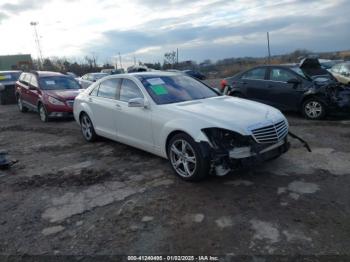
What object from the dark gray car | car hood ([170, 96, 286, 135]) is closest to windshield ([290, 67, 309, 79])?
car hood ([170, 96, 286, 135])

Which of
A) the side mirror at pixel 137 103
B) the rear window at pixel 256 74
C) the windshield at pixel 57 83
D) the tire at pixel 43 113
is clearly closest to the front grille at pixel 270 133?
the side mirror at pixel 137 103

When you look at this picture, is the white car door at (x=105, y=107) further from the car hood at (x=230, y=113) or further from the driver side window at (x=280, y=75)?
the driver side window at (x=280, y=75)

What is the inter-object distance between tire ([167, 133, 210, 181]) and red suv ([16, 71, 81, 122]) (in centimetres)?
672

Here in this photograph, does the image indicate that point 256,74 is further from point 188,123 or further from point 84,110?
point 188,123

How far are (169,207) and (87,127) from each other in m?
4.15

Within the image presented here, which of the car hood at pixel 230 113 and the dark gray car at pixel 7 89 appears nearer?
the car hood at pixel 230 113

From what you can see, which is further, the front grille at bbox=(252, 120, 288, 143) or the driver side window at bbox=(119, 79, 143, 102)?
the driver side window at bbox=(119, 79, 143, 102)

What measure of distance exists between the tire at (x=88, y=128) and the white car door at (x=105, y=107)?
0.89 ft

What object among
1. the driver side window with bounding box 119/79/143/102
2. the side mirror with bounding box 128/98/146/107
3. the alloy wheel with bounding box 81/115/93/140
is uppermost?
the driver side window with bounding box 119/79/143/102

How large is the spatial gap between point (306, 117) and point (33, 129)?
774 cm

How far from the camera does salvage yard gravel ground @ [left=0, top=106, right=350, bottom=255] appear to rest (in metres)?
3.51

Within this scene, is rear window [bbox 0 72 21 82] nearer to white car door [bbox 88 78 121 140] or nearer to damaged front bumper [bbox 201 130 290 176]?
white car door [bbox 88 78 121 140]

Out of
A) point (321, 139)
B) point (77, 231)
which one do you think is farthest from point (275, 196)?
point (321, 139)

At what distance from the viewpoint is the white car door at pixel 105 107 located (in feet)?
21.9
